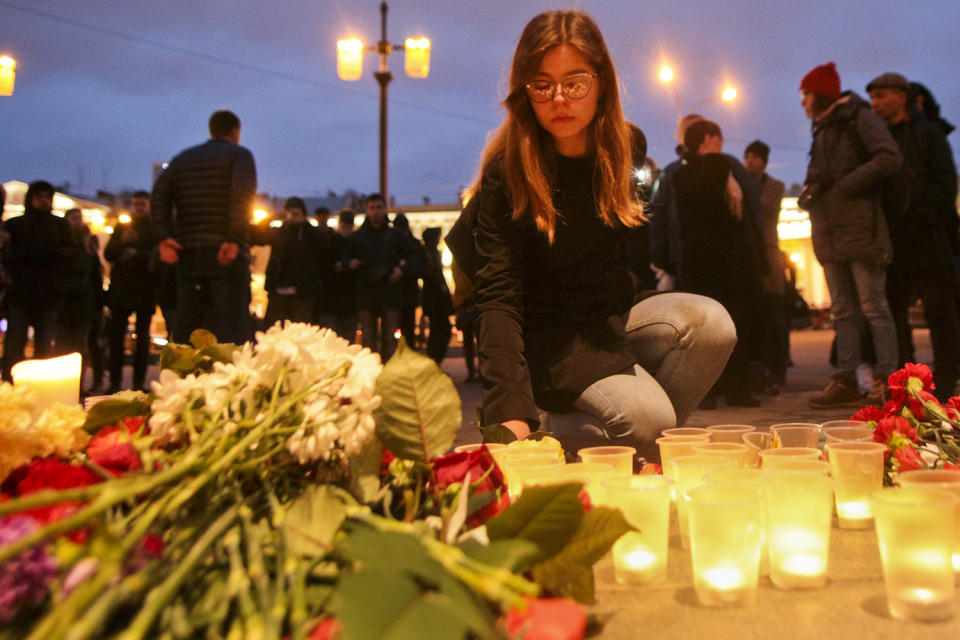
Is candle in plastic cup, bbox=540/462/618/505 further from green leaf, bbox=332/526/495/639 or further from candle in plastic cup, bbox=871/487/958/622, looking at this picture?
green leaf, bbox=332/526/495/639

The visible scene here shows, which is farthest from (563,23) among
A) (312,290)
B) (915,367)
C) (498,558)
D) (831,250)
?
(312,290)

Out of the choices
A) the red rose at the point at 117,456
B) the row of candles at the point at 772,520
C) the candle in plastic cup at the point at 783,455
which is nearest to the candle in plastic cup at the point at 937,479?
the row of candles at the point at 772,520

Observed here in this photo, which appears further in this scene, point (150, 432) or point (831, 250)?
point (831, 250)

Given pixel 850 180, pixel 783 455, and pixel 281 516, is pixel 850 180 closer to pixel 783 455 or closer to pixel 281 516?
pixel 783 455

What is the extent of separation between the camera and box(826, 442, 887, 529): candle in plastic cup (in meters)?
1.46

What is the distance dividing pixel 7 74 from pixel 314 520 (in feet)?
42.3

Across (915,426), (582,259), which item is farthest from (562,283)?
(915,426)

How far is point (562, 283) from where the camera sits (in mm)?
2621

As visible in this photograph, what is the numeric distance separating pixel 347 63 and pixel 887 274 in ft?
38.3

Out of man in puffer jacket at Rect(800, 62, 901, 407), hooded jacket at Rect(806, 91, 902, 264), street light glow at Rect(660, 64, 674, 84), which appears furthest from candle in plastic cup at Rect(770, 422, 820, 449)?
street light glow at Rect(660, 64, 674, 84)

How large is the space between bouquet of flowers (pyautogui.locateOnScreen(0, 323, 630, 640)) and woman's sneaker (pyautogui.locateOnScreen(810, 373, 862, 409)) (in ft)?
14.5

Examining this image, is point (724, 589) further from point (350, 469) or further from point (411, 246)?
point (411, 246)

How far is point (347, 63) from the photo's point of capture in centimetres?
1491

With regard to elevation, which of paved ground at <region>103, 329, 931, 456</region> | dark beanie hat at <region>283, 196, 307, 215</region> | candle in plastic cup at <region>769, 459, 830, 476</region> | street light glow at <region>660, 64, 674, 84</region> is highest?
street light glow at <region>660, 64, 674, 84</region>
